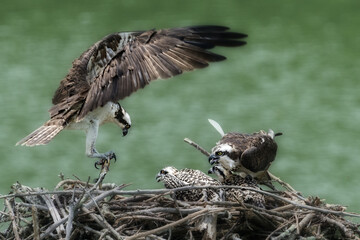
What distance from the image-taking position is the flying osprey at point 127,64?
228 inches

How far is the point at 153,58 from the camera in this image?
19.1 feet

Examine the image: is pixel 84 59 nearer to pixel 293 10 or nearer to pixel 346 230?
pixel 346 230

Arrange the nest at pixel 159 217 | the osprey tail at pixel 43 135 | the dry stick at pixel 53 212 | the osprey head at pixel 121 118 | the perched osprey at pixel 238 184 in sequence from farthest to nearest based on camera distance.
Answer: the osprey head at pixel 121 118
the osprey tail at pixel 43 135
the perched osprey at pixel 238 184
the dry stick at pixel 53 212
the nest at pixel 159 217

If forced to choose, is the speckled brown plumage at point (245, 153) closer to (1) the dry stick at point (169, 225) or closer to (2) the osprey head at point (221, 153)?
(2) the osprey head at point (221, 153)

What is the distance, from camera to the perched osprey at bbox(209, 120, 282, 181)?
5730 millimetres

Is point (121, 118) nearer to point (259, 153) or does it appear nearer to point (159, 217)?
point (259, 153)

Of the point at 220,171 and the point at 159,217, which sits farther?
the point at 220,171

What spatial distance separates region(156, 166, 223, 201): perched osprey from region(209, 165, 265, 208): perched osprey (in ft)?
0.16

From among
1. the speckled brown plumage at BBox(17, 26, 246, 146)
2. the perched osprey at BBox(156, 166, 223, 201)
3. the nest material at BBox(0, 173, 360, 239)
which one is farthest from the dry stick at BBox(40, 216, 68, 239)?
the speckled brown plumage at BBox(17, 26, 246, 146)

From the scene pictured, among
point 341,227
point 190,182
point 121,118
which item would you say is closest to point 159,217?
point 190,182

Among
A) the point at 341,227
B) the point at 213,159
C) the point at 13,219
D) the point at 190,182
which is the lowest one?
the point at 13,219

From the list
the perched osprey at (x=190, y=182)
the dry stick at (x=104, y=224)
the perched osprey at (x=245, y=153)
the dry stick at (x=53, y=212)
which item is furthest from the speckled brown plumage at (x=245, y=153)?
the dry stick at (x=53, y=212)

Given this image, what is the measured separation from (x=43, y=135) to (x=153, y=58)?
75cm

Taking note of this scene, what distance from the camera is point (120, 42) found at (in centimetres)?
609
